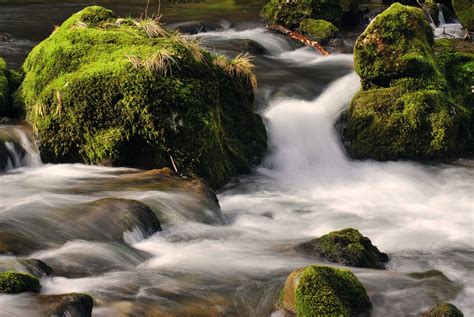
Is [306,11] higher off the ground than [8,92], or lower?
higher

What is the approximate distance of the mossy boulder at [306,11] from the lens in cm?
2384

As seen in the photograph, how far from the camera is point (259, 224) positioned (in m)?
9.62

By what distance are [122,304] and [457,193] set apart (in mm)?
7155

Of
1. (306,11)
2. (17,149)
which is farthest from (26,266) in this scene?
(306,11)

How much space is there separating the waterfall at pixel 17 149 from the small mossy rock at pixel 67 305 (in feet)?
17.9

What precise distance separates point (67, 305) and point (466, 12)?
20.0 meters

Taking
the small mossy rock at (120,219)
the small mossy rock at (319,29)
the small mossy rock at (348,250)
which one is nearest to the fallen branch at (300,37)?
the small mossy rock at (319,29)

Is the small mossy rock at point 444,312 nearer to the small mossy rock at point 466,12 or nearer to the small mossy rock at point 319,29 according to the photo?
the small mossy rock at point 319,29

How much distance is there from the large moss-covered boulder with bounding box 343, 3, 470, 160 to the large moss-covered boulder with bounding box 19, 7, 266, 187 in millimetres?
2851

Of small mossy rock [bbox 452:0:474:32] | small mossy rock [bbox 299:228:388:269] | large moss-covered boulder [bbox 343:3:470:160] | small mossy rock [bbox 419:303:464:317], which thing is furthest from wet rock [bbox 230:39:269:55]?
small mossy rock [bbox 419:303:464:317]

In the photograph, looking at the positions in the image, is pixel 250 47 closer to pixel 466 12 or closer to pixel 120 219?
pixel 466 12

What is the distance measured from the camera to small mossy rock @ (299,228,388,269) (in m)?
7.71

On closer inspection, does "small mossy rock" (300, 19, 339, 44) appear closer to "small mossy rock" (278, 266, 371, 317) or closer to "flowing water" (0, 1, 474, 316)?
"flowing water" (0, 1, 474, 316)

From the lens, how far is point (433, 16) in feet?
82.5
